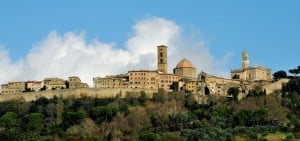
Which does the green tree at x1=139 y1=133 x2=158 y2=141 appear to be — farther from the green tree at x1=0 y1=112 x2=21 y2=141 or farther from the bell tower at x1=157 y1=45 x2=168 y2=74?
the bell tower at x1=157 y1=45 x2=168 y2=74

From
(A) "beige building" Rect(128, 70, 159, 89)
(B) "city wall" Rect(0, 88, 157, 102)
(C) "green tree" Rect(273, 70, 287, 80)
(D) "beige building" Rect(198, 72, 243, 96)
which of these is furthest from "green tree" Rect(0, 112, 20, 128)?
(C) "green tree" Rect(273, 70, 287, 80)

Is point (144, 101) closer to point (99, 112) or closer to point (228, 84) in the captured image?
point (99, 112)

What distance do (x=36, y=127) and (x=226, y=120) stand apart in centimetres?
1645

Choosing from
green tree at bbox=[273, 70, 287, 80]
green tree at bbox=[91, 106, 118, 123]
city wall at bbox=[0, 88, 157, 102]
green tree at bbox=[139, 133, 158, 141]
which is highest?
green tree at bbox=[273, 70, 287, 80]

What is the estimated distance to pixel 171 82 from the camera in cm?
8869

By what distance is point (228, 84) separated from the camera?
88.6 meters

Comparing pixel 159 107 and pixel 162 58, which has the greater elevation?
pixel 162 58

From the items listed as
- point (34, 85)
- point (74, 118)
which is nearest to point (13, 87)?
point (34, 85)

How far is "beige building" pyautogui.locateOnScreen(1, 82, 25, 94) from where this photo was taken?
3634 inches

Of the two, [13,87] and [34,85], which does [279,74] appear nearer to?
[34,85]

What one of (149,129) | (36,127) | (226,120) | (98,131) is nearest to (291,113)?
(226,120)

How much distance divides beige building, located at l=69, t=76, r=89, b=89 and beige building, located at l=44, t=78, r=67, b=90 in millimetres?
1166

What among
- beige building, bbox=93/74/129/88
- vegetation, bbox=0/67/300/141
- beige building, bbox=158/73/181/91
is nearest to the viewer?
vegetation, bbox=0/67/300/141

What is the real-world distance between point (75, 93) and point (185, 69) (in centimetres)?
1784
